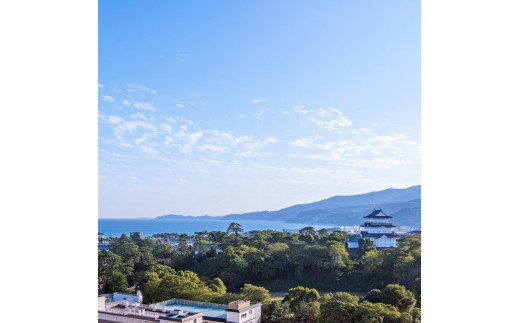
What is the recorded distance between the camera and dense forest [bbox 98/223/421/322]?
4.19 m

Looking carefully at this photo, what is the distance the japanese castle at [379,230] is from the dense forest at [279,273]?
56 cm

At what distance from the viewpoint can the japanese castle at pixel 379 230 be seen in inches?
314

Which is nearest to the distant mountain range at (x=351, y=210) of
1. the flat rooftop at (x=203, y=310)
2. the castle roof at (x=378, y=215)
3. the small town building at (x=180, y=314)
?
the castle roof at (x=378, y=215)

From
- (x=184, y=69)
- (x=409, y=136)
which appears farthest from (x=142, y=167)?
(x=409, y=136)

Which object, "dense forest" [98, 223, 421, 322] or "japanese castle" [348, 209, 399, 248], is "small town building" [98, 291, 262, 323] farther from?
"japanese castle" [348, 209, 399, 248]

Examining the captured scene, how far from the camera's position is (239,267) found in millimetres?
6172

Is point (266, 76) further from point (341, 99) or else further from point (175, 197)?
point (175, 197)

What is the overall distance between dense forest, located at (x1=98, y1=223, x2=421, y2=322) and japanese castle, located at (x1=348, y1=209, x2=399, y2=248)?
22.0 inches

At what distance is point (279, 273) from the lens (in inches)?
253

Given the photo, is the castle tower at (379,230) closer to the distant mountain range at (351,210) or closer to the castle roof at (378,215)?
the castle roof at (378,215)
